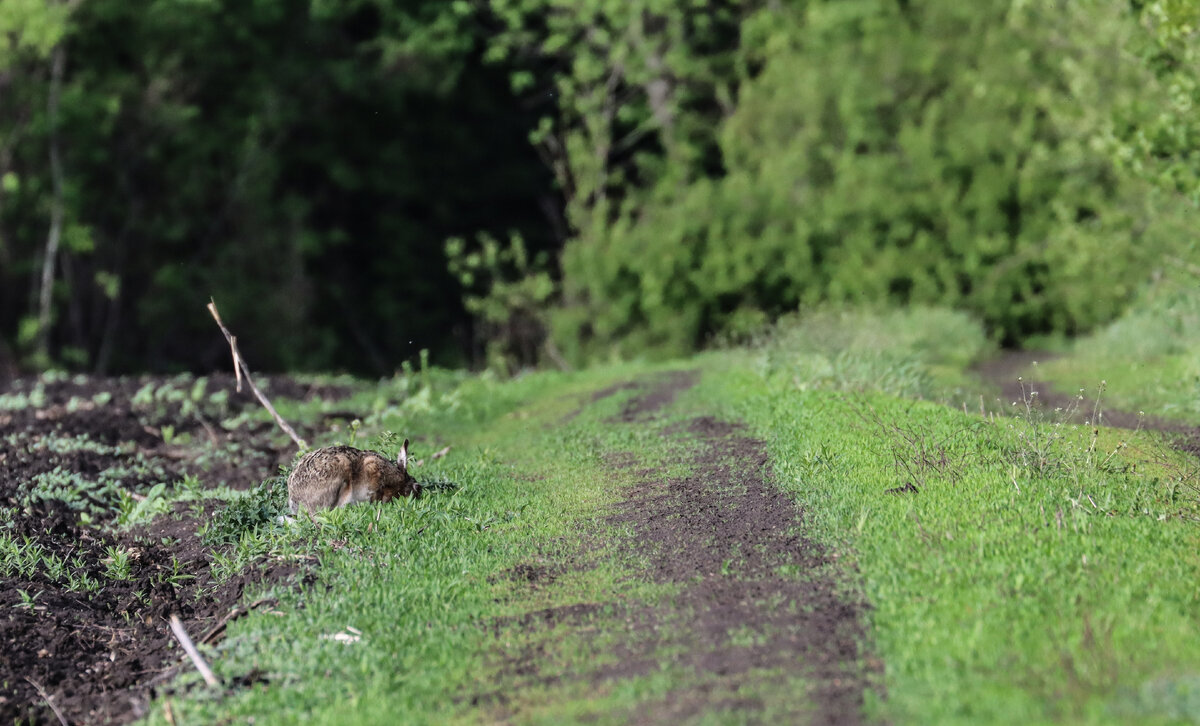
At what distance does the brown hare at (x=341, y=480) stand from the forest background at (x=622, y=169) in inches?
418

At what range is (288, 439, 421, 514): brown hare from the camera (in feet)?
22.7

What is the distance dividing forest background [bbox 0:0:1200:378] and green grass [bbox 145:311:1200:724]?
945 centimetres

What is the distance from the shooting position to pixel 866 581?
5.45 metres

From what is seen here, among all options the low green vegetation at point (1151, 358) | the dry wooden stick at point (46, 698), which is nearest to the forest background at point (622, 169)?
the low green vegetation at point (1151, 358)

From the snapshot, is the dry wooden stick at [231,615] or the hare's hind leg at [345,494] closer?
the dry wooden stick at [231,615]

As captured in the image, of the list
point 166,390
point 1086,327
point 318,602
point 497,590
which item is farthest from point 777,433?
point 1086,327

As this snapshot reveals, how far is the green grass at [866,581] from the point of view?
4.48m

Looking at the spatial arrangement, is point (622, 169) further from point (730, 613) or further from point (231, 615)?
point (730, 613)

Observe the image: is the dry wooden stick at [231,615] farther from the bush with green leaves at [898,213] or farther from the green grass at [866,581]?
the bush with green leaves at [898,213]

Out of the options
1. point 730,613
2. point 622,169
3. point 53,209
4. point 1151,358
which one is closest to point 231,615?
point 730,613

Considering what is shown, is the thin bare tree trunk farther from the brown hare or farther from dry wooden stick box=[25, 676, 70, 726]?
dry wooden stick box=[25, 676, 70, 726]

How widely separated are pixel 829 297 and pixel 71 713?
53.6ft

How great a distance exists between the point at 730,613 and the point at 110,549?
3.83 meters

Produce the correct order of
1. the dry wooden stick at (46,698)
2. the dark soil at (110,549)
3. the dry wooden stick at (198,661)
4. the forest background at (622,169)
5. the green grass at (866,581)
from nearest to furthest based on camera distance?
1. the green grass at (866,581)
2. the dry wooden stick at (198,661)
3. the dry wooden stick at (46,698)
4. the dark soil at (110,549)
5. the forest background at (622,169)
